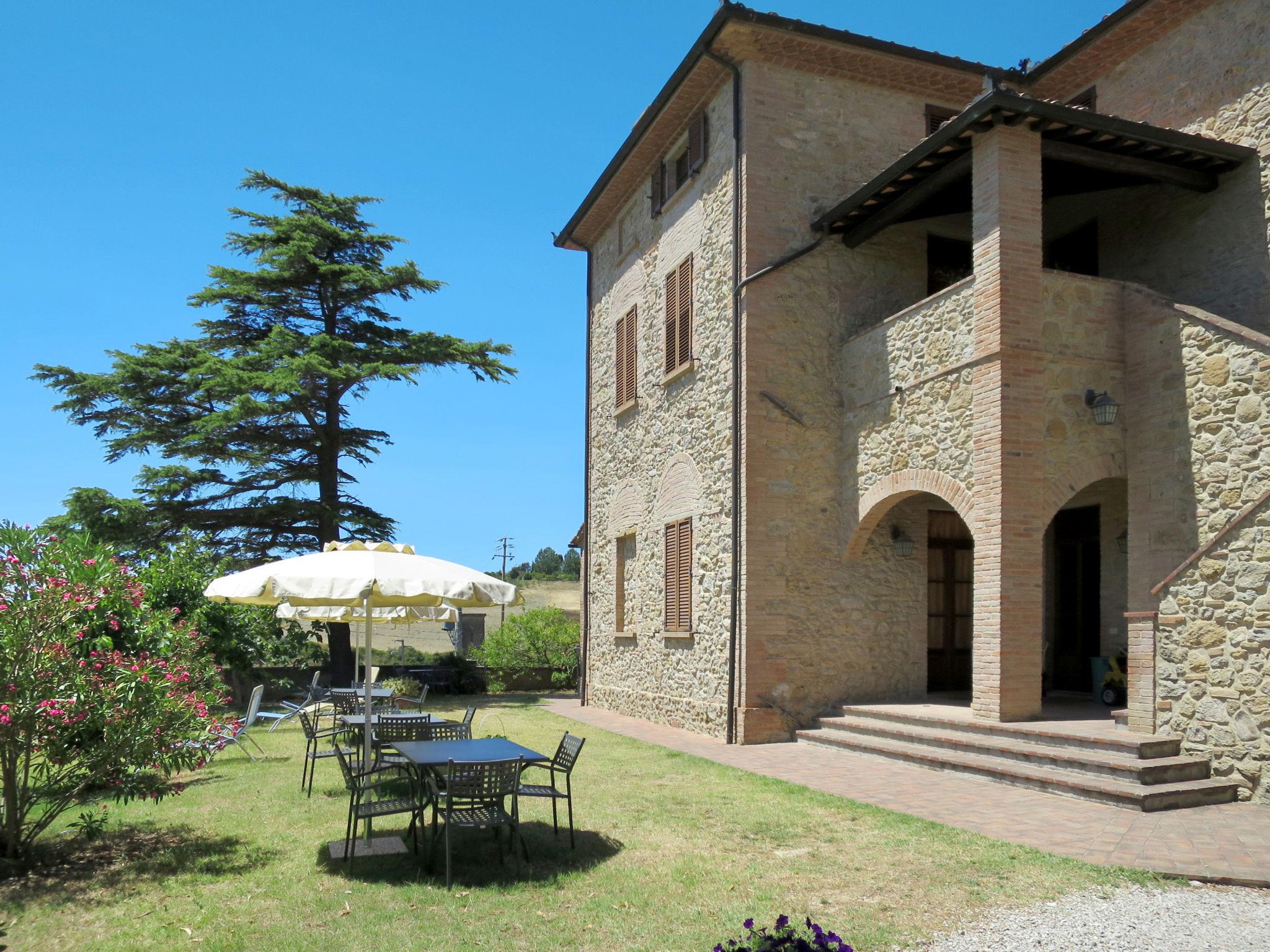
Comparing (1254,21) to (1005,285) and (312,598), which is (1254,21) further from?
(312,598)

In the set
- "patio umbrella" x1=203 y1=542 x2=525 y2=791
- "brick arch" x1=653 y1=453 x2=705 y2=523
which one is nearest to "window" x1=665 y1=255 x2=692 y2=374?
"brick arch" x1=653 y1=453 x2=705 y2=523

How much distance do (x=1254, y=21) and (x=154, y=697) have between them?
12.6m

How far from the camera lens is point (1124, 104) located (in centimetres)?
1288

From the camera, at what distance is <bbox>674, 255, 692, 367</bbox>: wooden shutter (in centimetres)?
1426

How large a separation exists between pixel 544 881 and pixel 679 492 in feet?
29.0

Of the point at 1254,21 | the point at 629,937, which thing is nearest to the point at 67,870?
the point at 629,937

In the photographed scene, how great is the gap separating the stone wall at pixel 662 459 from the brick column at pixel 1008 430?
11.5 ft

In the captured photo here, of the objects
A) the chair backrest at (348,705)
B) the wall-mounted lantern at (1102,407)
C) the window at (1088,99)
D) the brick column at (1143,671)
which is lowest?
the chair backrest at (348,705)

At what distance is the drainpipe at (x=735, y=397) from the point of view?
12.1 m

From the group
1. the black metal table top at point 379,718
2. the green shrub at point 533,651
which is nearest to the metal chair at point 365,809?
the black metal table top at point 379,718

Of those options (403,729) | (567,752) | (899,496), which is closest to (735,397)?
(899,496)

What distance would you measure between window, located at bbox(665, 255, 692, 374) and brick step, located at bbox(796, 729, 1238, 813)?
21.0 feet

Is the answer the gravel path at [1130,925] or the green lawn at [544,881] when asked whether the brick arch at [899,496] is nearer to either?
the green lawn at [544,881]

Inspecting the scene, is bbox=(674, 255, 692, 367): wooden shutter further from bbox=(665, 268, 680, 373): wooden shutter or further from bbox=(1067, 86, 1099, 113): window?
bbox=(1067, 86, 1099, 113): window
